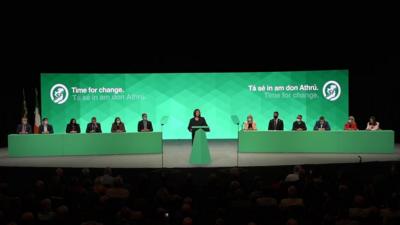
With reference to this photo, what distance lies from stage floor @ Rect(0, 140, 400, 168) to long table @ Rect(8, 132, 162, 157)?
0.90 feet

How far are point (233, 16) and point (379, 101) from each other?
503cm

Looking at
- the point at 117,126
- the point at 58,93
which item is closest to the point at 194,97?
the point at 117,126

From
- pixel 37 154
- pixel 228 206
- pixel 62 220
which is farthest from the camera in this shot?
pixel 37 154

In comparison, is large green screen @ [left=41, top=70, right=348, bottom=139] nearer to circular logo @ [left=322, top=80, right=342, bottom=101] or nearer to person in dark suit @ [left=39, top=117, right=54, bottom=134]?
circular logo @ [left=322, top=80, right=342, bottom=101]

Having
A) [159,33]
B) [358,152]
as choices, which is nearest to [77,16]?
[159,33]

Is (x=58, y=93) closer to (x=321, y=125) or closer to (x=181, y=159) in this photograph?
(x=181, y=159)

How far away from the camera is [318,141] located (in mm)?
12734

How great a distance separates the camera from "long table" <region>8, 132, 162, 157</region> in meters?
12.4

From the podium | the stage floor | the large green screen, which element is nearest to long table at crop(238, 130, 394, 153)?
the stage floor

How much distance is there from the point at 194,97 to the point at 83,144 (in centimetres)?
454

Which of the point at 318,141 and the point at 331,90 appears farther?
the point at 331,90

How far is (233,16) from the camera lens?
1477 cm

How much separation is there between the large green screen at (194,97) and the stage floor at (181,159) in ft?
8.32

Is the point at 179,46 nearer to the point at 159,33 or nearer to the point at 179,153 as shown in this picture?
the point at 159,33
